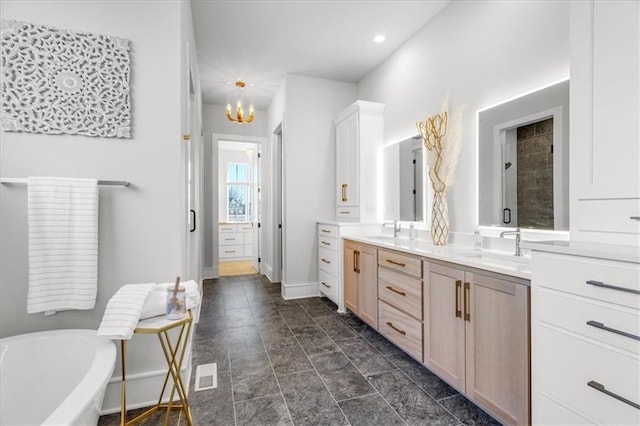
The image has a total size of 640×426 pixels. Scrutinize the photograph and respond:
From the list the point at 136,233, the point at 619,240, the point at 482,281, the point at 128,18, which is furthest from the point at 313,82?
the point at 619,240

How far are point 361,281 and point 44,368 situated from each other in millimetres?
2306

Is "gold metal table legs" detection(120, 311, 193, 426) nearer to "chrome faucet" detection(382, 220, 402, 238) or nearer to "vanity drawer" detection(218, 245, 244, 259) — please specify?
"chrome faucet" detection(382, 220, 402, 238)

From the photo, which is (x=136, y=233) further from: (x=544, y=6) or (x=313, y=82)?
(x=313, y=82)

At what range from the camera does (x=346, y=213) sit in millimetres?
3961

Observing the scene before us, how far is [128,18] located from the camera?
1837 mm

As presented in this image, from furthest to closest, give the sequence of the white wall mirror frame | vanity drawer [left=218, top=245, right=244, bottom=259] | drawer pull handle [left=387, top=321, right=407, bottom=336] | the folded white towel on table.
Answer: vanity drawer [left=218, top=245, right=244, bottom=259] → the white wall mirror frame → drawer pull handle [left=387, top=321, right=407, bottom=336] → the folded white towel on table

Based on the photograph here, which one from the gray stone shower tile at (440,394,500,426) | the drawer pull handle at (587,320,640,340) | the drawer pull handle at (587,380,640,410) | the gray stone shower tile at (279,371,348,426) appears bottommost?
the gray stone shower tile at (279,371,348,426)

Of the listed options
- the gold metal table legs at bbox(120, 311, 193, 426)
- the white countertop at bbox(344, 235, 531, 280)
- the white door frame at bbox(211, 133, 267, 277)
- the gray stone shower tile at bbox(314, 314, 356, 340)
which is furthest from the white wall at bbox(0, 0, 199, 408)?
the white door frame at bbox(211, 133, 267, 277)

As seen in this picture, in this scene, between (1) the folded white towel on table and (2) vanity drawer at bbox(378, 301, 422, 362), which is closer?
(1) the folded white towel on table

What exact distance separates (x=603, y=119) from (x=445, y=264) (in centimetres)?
103

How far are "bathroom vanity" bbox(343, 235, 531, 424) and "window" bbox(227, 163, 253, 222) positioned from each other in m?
5.68

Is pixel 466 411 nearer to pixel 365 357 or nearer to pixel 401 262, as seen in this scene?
pixel 365 357

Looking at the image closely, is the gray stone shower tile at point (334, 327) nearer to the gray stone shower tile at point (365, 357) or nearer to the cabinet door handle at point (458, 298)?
the gray stone shower tile at point (365, 357)

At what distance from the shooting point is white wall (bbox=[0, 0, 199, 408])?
1.67 metres
